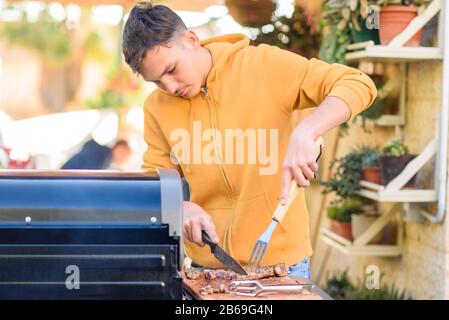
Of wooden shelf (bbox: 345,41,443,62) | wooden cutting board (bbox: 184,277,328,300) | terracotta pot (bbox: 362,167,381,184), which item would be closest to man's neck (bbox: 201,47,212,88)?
wooden cutting board (bbox: 184,277,328,300)

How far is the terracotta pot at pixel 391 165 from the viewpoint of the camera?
4.86m

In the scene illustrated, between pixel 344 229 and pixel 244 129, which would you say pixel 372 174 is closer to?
pixel 344 229

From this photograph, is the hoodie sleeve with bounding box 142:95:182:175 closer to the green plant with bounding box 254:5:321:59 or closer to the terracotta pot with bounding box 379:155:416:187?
the terracotta pot with bounding box 379:155:416:187

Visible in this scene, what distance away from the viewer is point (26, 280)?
6.53 ft

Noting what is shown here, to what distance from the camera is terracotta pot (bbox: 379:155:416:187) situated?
15.9ft

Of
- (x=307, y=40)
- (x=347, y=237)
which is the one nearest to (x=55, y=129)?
(x=307, y=40)

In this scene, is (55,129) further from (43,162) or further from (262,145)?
(262,145)

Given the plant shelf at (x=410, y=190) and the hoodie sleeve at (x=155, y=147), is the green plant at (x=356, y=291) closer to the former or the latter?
the plant shelf at (x=410, y=190)

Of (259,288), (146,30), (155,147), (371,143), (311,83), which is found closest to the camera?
(259,288)

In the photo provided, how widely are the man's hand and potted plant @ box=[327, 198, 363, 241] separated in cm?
319

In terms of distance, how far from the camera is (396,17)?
15.7 ft

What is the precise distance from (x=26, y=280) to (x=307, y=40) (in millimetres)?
4411

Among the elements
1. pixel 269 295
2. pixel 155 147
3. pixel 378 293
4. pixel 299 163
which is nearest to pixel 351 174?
pixel 378 293

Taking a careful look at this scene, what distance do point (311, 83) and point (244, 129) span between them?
25 cm
